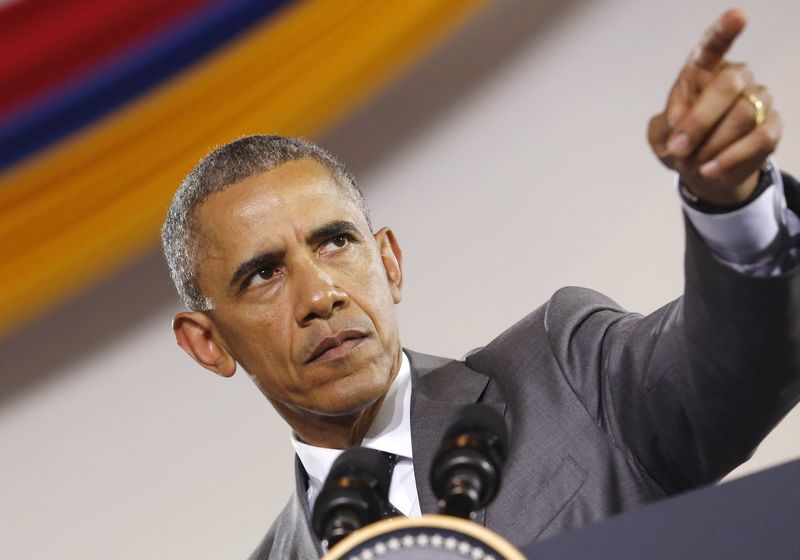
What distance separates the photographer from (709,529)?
0.69 m

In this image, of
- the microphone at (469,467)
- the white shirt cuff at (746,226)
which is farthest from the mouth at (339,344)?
the microphone at (469,467)

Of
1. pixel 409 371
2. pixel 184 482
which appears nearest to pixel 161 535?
pixel 184 482

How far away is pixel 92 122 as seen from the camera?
2.70 meters

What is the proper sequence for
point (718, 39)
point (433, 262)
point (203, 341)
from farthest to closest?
point (433, 262) → point (203, 341) → point (718, 39)

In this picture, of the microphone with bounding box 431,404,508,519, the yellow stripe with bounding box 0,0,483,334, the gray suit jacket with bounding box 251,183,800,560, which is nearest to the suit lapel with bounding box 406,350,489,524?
the gray suit jacket with bounding box 251,183,800,560

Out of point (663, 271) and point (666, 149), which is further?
point (663, 271)

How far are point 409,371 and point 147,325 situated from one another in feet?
4.14

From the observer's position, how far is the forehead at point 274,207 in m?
1.46

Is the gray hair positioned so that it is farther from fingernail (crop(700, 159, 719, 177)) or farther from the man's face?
fingernail (crop(700, 159, 719, 177))

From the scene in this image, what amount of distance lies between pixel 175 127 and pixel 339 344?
1464 mm

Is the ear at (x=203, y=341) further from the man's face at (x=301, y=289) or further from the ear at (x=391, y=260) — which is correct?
the ear at (x=391, y=260)

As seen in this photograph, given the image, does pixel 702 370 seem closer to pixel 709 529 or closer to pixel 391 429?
pixel 709 529

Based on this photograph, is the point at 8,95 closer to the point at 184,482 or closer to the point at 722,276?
the point at 184,482

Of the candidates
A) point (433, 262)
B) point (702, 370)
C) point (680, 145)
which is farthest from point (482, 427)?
point (433, 262)
